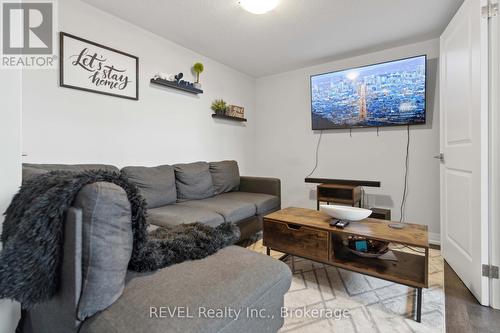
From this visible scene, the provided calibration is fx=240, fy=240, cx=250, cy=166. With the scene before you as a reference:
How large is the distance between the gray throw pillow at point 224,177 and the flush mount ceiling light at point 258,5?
5.57ft

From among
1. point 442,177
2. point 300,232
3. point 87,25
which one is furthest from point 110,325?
point 442,177

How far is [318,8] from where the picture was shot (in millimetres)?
2102

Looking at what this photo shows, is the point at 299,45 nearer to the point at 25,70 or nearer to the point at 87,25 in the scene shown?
the point at 87,25

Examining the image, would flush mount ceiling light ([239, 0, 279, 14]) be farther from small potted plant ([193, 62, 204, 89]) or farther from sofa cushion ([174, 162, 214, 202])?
sofa cushion ([174, 162, 214, 202])

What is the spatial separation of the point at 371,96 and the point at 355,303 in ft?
7.61

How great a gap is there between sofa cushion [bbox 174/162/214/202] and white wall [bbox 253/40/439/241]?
147 cm

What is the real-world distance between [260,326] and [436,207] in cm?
271

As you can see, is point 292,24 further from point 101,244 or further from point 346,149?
point 101,244

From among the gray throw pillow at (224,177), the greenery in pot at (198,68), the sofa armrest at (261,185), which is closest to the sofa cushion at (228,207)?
the gray throw pillow at (224,177)

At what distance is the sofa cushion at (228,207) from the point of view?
2.18 meters

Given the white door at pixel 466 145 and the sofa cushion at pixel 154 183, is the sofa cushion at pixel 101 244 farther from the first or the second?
the white door at pixel 466 145

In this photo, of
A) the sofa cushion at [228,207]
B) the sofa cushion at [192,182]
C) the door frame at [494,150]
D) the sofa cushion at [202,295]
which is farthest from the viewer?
the sofa cushion at [192,182]

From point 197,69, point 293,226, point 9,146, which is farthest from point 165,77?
point 293,226

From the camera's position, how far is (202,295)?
2.64ft
